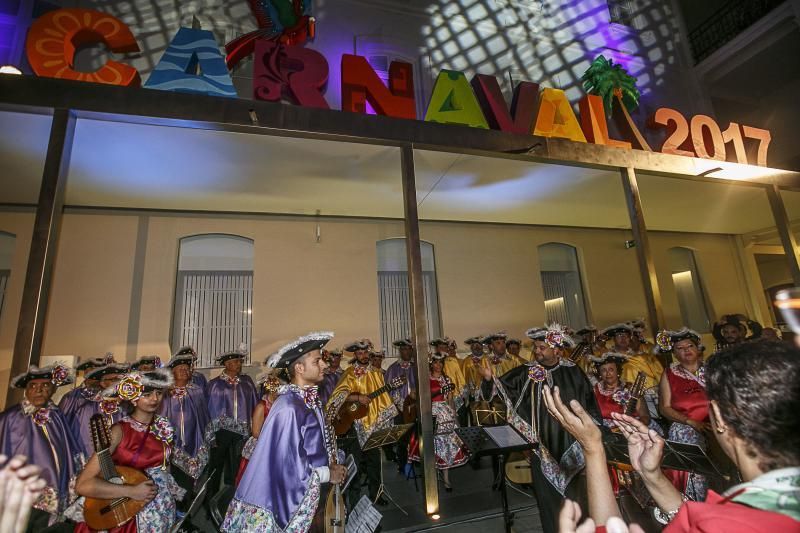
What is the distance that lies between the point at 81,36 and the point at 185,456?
20.1 ft

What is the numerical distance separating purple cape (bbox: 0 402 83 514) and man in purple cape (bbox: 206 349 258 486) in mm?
1945

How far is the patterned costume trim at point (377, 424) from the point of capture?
6.40 m

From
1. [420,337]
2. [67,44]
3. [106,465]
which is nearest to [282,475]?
[106,465]

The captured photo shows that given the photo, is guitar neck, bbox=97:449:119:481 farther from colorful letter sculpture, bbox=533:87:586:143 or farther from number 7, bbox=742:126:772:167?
number 7, bbox=742:126:772:167

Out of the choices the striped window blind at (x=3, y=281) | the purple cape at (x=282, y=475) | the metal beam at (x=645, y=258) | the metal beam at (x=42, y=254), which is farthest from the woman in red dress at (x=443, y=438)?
the striped window blind at (x=3, y=281)

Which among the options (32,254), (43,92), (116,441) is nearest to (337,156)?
(43,92)

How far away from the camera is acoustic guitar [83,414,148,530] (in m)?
2.96

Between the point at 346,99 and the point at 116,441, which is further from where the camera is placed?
the point at 346,99

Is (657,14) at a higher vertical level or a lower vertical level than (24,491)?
higher

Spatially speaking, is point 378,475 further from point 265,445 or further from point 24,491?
point 24,491

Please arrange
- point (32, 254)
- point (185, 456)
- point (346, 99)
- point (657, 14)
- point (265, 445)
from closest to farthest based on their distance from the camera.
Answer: point (265, 445) → point (32, 254) → point (185, 456) → point (346, 99) → point (657, 14)

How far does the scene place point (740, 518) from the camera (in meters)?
1.13

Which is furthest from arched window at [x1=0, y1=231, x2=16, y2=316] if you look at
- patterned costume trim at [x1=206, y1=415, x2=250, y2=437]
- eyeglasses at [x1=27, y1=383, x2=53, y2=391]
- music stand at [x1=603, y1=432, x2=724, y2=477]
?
music stand at [x1=603, y1=432, x2=724, y2=477]

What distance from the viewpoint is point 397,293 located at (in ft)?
35.5
